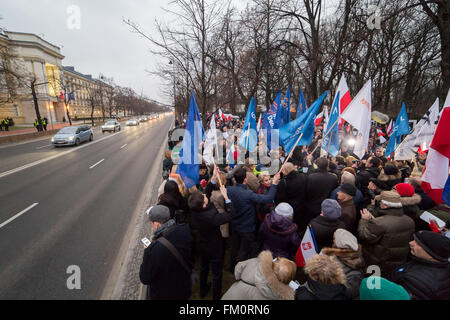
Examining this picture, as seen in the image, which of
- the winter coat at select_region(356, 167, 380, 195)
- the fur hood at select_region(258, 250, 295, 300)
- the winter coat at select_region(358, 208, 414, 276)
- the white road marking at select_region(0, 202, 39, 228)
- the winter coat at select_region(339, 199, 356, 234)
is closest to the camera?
the fur hood at select_region(258, 250, 295, 300)

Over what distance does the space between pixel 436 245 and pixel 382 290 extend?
67cm

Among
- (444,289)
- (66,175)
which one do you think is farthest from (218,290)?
(66,175)

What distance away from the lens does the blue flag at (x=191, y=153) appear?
4.06m

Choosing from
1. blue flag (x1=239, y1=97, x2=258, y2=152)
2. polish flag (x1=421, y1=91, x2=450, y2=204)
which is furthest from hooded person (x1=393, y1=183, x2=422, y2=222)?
blue flag (x1=239, y1=97, x2=258, y2=152)

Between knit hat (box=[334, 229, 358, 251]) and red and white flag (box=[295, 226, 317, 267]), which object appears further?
red and white flag (box=[295, 226, 317, 267])

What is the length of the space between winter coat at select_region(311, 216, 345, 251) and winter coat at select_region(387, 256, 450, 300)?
0.89 m

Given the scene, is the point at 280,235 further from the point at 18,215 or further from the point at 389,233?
the point at 18,215

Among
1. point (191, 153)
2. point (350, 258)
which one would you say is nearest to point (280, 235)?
point (350, 258)

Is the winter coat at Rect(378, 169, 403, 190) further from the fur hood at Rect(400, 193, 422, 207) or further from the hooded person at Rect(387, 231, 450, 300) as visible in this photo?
the hooded person at Rect(387, 231, 450, 300)

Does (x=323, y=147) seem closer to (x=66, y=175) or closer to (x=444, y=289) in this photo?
(x=444, y=289)

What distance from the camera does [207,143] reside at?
16.7 feet

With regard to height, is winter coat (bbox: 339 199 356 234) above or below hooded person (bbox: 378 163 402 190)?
below

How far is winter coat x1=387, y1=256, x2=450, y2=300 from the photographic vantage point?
1.73m
